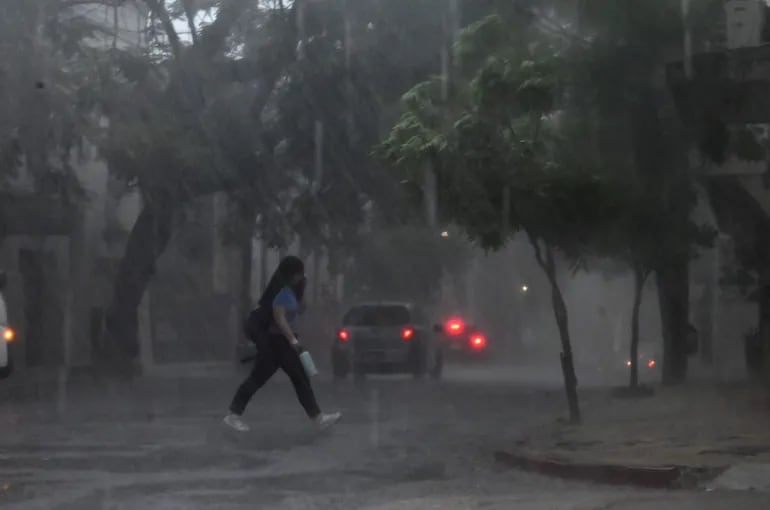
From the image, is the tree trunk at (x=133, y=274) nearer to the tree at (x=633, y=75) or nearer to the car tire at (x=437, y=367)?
the car tire at (x=437, y=367)

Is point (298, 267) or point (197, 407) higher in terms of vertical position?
point (298, 267)

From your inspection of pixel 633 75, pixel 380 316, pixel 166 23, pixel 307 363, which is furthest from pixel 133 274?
pixel 633 75

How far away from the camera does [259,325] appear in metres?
15.3

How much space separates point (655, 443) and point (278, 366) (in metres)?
4.01

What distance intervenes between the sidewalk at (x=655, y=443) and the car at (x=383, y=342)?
1001 centimetres

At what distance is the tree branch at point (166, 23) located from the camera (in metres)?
25.9

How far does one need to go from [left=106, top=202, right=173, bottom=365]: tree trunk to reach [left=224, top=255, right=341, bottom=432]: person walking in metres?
12.4

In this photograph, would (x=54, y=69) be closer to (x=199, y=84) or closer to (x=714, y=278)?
(x=199, y=84)

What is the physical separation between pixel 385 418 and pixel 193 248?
24301mm

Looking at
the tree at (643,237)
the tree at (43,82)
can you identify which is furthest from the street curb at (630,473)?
the tree at (43,82)

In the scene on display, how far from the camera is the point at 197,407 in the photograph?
20.8 m

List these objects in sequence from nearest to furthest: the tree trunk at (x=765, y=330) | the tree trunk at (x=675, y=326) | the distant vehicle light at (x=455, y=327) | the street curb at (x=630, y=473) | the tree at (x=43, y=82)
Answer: the street curb at (x=630, y=473)
the tree trunk at (x=765, y=330)
the tree at (x=43, y=82)
the tree trunk at (x=675, y=326)
the distant vehicle light at (x=455, y=327)

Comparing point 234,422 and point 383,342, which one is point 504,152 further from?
point 383,342

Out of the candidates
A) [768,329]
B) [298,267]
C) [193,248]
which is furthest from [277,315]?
[193,248]
